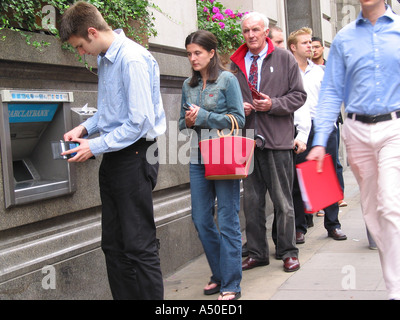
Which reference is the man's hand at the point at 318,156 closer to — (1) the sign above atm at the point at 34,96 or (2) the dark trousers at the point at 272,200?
(2) the dark trousers at the point at 272,200

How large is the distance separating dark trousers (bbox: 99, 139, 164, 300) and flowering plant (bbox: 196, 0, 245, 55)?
352 centimetres

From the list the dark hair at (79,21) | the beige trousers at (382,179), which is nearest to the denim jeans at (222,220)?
the beige trousers at (382,179)

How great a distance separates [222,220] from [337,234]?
2225mm

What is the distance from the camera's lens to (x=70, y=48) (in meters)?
4.30

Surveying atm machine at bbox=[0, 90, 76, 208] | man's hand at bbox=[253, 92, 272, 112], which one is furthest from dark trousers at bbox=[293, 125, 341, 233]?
atm machine at bbox=[0, 90, 76, 208]

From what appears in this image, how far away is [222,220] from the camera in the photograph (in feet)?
14.3

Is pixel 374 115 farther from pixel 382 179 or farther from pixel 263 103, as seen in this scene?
pixel 263 103

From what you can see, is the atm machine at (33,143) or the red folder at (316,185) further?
the atm machine at (33,143)

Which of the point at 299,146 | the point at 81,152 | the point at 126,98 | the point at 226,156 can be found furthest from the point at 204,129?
the point at 299,146

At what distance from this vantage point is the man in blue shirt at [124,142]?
3461 millimetres

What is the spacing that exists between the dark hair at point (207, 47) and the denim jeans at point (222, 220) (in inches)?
24.6

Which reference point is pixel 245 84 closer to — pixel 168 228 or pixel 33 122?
pixel 168 228
